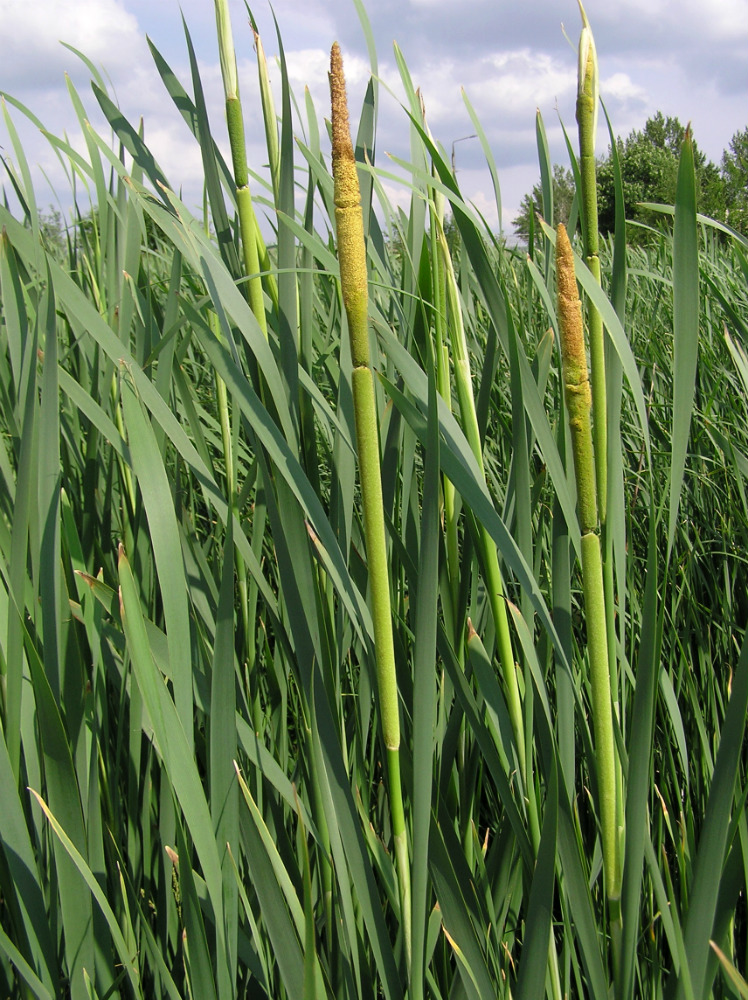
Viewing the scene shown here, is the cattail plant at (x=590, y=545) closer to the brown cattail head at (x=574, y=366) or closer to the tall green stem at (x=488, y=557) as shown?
the brown cattail head at (x=574, y=366)

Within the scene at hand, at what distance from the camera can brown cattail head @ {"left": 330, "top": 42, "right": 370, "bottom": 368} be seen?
0.40 m

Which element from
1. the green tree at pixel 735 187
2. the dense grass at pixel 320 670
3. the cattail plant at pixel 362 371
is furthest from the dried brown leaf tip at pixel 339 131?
the green tree at pixel 735 187

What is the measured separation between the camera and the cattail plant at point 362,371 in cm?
40

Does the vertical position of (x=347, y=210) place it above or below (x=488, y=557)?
above

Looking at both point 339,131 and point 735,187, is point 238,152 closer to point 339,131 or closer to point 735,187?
point 339,131

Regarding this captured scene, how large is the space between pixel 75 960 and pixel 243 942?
0.13 metres

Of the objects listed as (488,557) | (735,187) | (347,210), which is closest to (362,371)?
(347,210)

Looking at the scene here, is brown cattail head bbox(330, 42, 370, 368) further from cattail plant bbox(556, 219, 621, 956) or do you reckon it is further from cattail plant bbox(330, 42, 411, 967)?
cattail plant bbox(556, 219, 621, 956)

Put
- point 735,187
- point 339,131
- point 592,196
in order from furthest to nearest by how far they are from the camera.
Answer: point 735,187 → point 592,196 → point 339,131

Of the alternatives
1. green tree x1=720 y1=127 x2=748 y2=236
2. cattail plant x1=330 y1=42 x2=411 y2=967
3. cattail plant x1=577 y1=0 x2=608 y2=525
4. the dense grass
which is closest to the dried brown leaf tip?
cattail plant x1=330 y1=42 x2=411 y2=967

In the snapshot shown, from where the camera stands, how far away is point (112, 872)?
2.41 ft

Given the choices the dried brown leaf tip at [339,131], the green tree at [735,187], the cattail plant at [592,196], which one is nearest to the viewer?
the dried brown leaf tip at [339,131]

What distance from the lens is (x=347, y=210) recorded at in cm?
40

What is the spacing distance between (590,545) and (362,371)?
18cm
